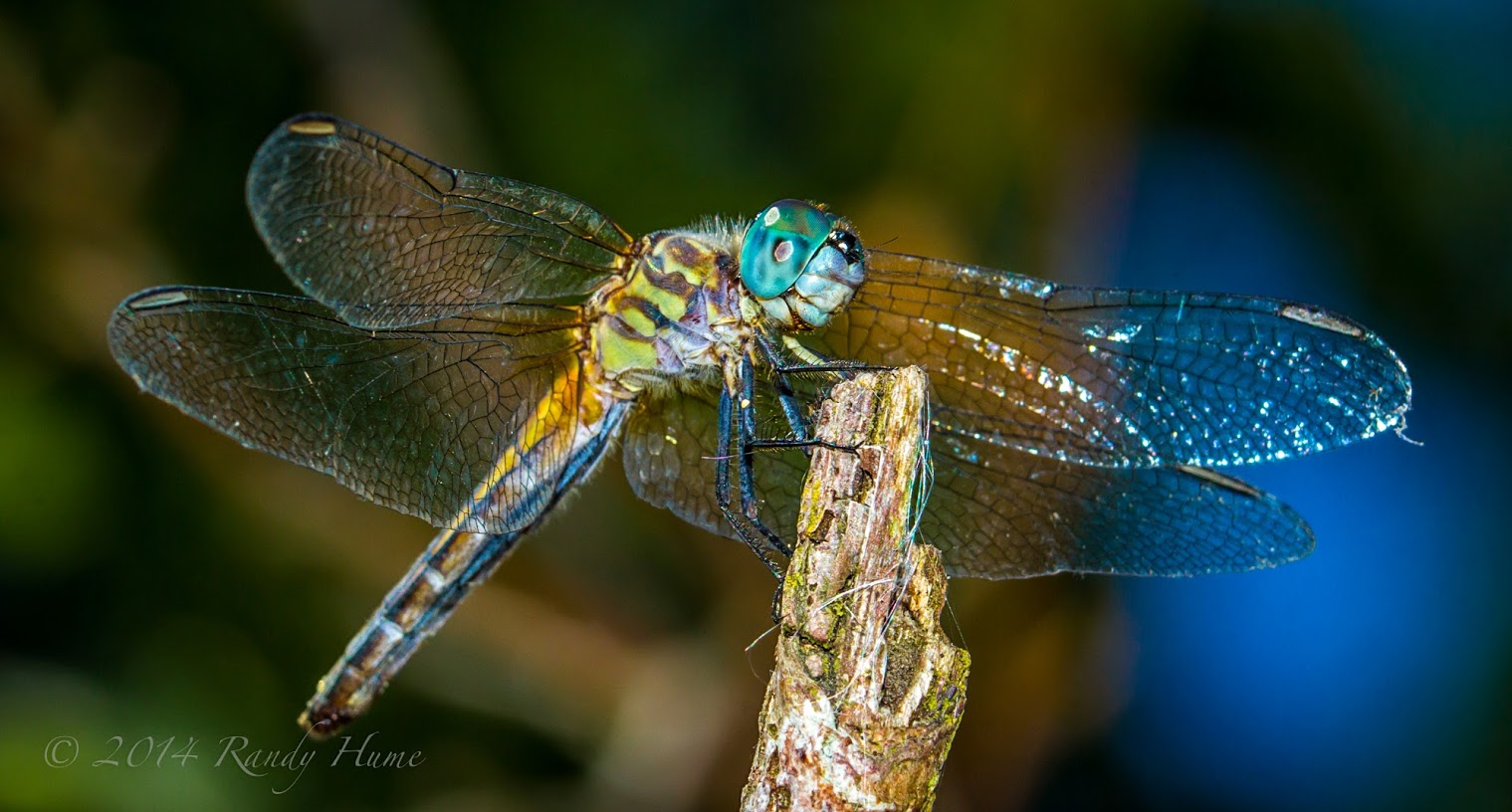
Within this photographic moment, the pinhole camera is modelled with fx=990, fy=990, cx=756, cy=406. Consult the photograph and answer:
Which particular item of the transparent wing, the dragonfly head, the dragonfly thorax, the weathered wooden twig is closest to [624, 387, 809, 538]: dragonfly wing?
the transparent wing

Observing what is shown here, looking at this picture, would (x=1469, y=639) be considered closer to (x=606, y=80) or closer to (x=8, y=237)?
(x=606, y=80)

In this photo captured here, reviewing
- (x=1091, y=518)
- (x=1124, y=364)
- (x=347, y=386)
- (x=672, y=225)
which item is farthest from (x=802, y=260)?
(x=672, y=225)

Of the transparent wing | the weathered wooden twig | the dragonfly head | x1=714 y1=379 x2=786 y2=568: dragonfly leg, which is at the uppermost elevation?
the dragonfly head

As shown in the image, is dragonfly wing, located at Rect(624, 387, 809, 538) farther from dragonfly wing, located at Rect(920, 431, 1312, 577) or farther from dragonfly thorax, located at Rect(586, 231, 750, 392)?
dragonfly wing, located at Rect(920, 431, 1312, 577)

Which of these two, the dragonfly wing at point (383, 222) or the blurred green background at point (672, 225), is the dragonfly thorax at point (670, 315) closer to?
the dragonfly wing at point (383, 222)

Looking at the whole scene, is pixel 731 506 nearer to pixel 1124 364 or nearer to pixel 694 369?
pixel 694 369

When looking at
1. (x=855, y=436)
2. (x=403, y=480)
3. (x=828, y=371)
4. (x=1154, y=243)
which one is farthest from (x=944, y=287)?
(x=1154, y=243)
